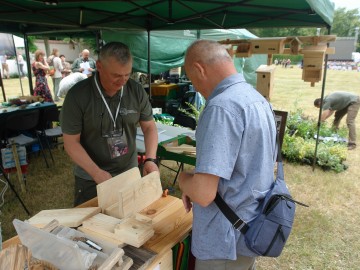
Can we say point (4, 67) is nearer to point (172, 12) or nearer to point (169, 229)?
point (172, 12)

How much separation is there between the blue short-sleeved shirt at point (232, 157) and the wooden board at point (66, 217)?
0.54 m

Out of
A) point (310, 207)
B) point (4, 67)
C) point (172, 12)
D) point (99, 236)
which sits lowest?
point (310, 207)

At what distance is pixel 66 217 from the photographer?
1.38 metres

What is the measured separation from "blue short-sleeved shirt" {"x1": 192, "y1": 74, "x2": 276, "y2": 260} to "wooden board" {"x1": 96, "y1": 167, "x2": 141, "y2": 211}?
0.47m


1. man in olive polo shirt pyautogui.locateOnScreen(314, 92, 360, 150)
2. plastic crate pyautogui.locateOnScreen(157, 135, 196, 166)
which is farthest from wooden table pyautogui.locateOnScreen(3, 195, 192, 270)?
man in olive polo shirt pyautogui.locateOnScreen(314, 92, 360, 150)

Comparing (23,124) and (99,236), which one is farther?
(23,124)

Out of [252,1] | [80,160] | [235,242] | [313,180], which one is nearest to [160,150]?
[80,160]

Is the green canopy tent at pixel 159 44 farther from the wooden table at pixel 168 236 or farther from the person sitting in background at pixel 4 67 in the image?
the person sitting in background at pixel 4 67

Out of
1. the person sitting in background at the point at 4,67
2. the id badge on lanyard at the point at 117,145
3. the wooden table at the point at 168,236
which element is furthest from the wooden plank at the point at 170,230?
the person sitting in background at the point at 4,67

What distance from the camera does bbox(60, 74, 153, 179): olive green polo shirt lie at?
1.75 m

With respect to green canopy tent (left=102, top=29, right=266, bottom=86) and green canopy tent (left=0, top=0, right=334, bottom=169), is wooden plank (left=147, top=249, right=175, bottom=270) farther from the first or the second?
green canopy tent (left=102, top=29, right=266, bottom=86)

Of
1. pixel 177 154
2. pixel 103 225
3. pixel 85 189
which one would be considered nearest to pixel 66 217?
pixel 103 225

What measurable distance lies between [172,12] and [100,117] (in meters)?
2.31

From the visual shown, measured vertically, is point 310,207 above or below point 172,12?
below
